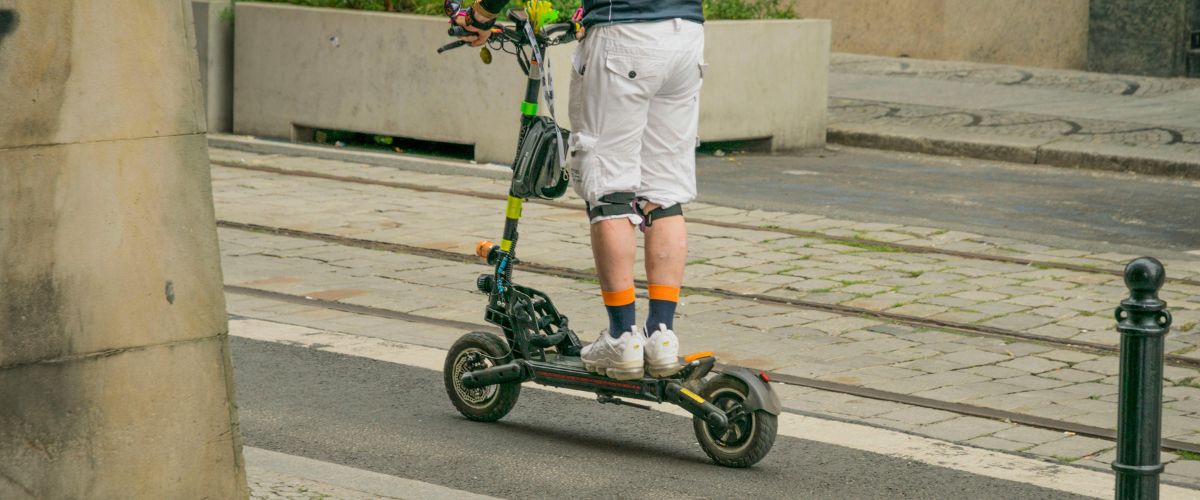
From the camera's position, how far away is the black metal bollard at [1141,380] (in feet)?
12.3

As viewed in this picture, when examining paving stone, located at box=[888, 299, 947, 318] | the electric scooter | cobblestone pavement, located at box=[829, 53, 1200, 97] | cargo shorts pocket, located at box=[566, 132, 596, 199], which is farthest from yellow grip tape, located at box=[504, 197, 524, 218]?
cobblestone pavement, located at box=[829, 53, 1200, 97]

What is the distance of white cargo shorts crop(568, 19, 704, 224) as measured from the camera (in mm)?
5078

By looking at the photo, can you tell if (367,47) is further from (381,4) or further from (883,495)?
(883,495)

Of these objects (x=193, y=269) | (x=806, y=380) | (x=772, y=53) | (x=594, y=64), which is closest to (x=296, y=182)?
(x=772, y=53)

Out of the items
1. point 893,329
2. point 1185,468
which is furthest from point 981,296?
point 1185,468

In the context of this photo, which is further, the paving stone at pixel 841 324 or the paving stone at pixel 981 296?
the paving stone at pixel 981 296

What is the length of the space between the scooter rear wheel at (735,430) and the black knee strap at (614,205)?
0.56 metres

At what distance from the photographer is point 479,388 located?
5.67 meters

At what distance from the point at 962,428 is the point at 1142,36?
12.9 metres

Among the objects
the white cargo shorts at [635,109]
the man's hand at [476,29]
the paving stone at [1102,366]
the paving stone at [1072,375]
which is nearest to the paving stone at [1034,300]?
the paving stone at [1102,366]

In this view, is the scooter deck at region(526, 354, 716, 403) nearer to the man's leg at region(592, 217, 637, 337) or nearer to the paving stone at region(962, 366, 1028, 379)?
the man's leg at region(592, 217, 637, 337)

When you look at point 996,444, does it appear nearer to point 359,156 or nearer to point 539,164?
point 539,164

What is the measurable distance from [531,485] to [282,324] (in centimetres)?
249

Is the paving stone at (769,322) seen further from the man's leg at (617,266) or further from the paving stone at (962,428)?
the man's leg at (617,266)
